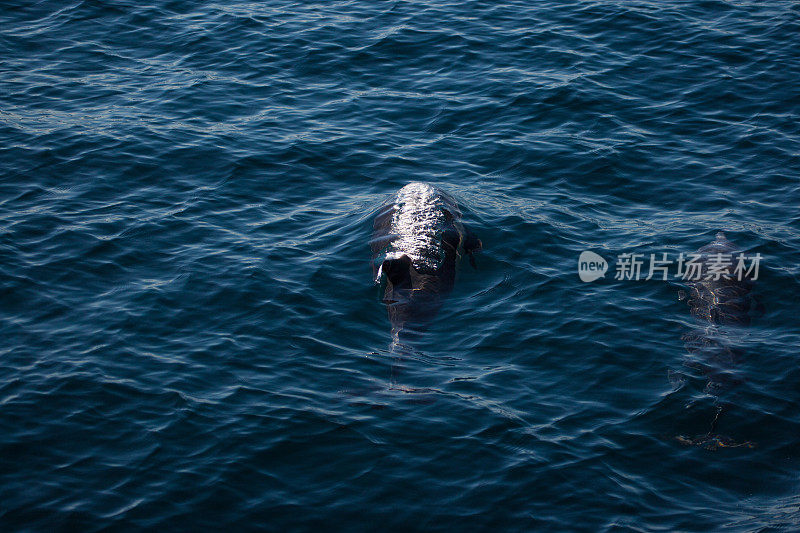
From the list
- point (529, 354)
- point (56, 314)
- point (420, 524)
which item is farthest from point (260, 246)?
point (420, 524)

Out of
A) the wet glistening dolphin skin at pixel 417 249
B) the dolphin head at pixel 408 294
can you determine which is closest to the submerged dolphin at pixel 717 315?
the wet glistening dolphin skin at pixel 417 249

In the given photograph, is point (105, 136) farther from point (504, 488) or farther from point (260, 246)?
point (504, 488)

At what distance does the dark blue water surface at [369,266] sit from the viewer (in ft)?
31.7

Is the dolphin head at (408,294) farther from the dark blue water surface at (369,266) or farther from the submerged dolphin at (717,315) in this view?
the submerged dolphin at (717,315)

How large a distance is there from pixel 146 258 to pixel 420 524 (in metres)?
7.33

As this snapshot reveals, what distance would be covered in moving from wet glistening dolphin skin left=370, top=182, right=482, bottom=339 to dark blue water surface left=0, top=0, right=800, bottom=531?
12.6 inches

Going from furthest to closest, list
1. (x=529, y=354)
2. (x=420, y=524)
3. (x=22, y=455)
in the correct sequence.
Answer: (x=529, y=354), (x=22, y=455), (x=420, y=524)

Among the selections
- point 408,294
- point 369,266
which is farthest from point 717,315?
point 369,266

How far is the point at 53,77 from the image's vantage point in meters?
19.7

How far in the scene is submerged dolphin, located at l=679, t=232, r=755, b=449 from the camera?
1119cm

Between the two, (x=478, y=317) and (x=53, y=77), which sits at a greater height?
(x=53, y=77)

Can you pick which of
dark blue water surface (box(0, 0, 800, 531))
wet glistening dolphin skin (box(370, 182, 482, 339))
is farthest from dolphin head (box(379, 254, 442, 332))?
dark blue water surface (box(0, 0, 800, 531))

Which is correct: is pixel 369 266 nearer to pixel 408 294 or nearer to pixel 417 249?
pixel 417 249

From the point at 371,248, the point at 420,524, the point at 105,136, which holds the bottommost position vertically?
the point at 420,524
